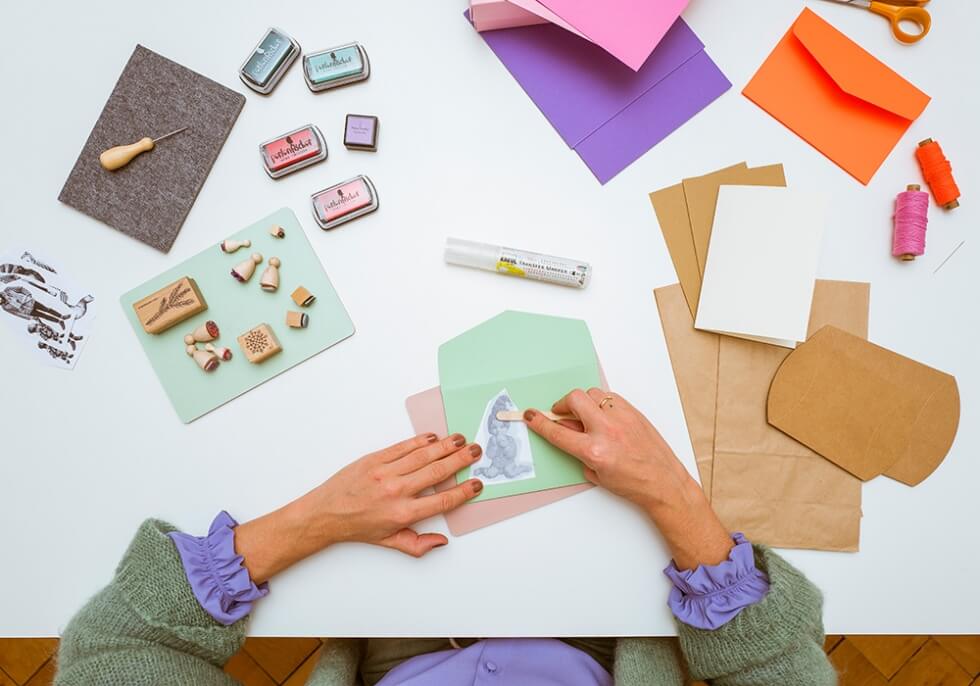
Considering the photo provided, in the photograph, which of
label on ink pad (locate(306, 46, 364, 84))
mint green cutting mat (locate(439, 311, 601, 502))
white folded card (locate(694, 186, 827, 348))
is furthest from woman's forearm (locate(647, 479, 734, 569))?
label on ink pad (locate(306, 46, 364, 84))

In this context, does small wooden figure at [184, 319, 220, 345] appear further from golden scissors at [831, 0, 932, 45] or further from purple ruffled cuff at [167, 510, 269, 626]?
golden scissors at [831, 0, 932, 45]

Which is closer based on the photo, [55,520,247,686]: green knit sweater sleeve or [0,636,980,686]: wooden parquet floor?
[55,520,247,686]: green knit sweater sleeve

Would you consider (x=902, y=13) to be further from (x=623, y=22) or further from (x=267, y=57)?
(x=267, y=57)

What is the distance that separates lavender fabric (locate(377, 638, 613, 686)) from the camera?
0.83 metres

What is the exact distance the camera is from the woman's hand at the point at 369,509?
2.44 ft

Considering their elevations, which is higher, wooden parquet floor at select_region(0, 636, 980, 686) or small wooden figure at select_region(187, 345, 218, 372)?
small wooden figure at select_region(187, 345, 218, 372)

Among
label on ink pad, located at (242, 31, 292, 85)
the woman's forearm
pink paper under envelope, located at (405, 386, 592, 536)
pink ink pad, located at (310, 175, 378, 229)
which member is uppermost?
label on ink pad, located at (242, 31, 292, 85)

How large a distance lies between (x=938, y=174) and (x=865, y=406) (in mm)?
303

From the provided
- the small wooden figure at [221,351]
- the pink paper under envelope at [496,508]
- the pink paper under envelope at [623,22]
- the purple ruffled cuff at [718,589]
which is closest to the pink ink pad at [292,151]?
the small wooden figure at [221,351]

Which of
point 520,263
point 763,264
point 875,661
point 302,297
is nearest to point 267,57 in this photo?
point 302,297

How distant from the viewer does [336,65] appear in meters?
0.83

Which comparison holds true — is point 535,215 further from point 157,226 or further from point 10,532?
point 10,532

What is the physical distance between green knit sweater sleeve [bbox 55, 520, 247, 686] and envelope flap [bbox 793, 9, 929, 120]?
3.24 ft

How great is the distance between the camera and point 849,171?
2.75 feet
